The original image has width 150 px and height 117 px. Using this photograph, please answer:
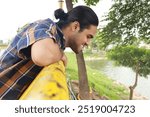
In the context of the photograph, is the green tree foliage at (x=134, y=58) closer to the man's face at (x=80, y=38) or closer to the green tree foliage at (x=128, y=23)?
the green tree foliage at (x=128, y=23)

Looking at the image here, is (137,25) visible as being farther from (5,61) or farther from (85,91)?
(5,61)

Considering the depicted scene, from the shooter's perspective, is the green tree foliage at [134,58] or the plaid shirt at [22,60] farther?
the green tree foliage at [134,58]

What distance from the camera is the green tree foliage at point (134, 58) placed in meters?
14.4

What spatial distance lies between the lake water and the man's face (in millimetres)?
14307

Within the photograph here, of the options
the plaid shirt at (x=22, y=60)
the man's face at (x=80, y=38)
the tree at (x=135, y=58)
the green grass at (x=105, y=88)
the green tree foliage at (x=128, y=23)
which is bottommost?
the green grass at (x=105, y=88)

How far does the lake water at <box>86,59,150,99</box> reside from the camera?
22219 millimetres

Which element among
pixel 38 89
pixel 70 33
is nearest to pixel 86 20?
pixel 70 33

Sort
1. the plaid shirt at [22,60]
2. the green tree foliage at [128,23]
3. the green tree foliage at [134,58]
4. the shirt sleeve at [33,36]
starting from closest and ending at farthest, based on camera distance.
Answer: the plaid shirt at [22,60]
the shirt sleeve at [33,36]
the green tree foliage at [128,23]
the green tree foliage at [134,58]

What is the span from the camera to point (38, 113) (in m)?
1.55

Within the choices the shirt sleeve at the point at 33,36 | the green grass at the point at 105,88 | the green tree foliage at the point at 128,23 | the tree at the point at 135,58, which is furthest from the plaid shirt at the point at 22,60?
the green grass at the point at 105,88

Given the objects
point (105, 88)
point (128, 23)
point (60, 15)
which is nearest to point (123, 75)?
point (105, 88)

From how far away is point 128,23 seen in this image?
11.9m

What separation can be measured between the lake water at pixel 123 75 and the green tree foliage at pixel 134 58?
0.93 metres

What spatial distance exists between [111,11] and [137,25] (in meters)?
0.99
